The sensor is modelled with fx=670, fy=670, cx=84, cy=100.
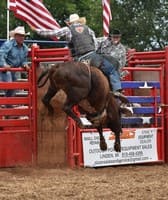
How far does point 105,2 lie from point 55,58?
168 inches

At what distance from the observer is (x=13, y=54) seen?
10.5 meters

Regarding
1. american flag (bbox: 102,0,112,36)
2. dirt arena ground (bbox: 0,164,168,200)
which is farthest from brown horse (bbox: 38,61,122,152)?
american flag (bbox: 102,0,112,36)

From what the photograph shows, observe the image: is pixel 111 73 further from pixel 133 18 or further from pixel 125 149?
pixel 133 18

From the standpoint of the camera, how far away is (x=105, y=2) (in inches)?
570

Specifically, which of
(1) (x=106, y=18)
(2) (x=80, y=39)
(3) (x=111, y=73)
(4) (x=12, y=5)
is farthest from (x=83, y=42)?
(1) (x=106, y=18)

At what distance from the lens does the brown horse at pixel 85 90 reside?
8.55m

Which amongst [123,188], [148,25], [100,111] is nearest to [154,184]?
[123,188]

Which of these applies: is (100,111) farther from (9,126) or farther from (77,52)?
(9,126)

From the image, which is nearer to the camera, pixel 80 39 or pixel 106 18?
pixel 80 39

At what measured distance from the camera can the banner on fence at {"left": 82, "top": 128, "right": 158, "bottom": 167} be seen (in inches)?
428

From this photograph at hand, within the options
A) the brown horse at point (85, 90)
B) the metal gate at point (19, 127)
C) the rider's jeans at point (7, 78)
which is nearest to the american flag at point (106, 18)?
the metal gate at point (19, 127)

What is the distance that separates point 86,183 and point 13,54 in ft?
8.96

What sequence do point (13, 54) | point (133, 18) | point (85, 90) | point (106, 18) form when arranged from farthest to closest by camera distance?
point (133, 18)
point (106, 18)
point (13, 54)
point (85, 90)

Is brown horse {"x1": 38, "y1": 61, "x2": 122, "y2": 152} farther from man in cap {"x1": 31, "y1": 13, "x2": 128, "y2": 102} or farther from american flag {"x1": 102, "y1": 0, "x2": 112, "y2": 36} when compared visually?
american flag {"x1": 102, "y1": 0, "x2": 112, "y2": 36}
